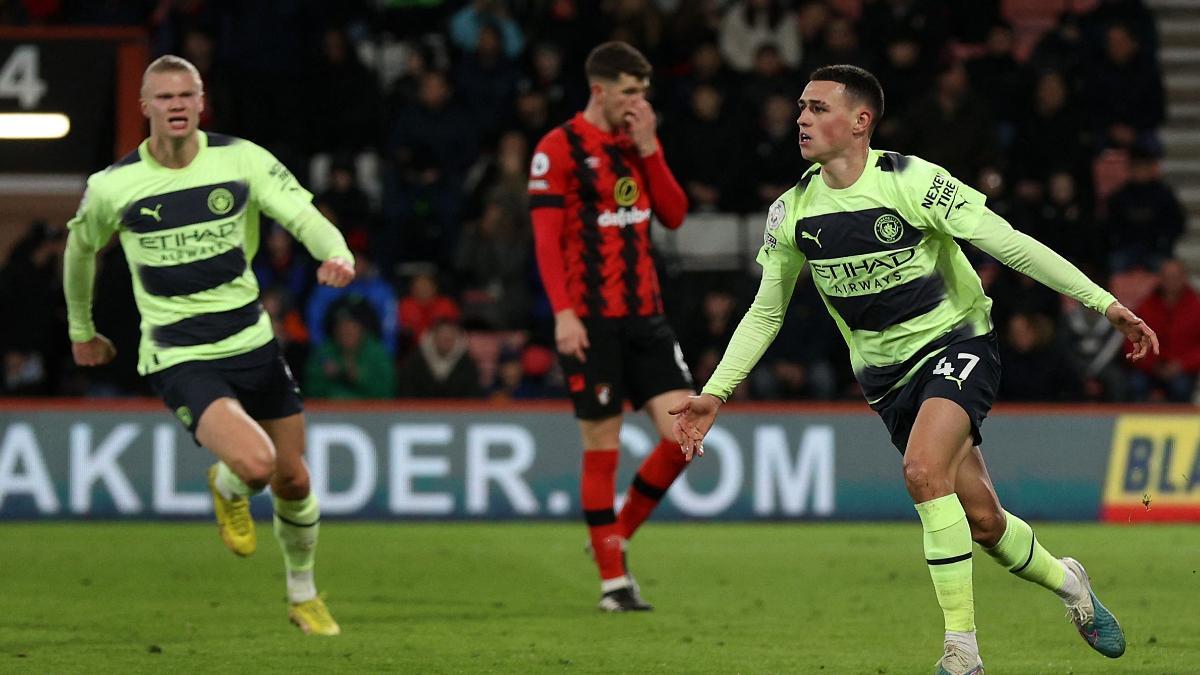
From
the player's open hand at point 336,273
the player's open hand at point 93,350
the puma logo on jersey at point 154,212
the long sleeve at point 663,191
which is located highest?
the long sleeve at point 663,191

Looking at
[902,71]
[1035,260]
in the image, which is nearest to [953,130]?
[902,71]

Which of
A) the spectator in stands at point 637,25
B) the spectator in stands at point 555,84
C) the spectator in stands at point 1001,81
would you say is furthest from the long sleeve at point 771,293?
the spectator in stands at point 1001,81

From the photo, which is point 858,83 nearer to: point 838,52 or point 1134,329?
point 1134,329

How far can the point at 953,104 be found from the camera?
15664 millimetres

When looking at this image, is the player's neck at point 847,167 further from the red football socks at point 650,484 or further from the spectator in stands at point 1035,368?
the spectator in stands at point 1035,368

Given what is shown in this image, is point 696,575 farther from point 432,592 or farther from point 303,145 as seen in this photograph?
point 303,145

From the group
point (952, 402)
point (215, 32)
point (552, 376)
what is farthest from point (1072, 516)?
point (215, 32)

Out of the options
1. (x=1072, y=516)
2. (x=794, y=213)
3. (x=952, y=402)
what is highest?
(x=794, y=213)

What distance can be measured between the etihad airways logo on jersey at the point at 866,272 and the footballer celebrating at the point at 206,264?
205 centimetres

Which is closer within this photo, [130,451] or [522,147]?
[130,451]

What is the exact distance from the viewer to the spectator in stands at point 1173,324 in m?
14.6

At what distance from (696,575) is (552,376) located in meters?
4.40

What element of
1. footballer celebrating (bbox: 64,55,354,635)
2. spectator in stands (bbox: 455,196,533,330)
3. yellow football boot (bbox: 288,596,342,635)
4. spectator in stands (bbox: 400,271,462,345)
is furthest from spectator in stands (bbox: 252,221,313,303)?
yellow football boot (bbox: 288,596,342,635)

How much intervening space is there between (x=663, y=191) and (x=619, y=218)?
0.24 metres
